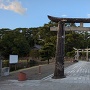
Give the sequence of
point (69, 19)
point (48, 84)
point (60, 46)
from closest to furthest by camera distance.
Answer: point (48, 84) < point (60, 46) < point (69, 19)

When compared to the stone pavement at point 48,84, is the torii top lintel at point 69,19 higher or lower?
higher

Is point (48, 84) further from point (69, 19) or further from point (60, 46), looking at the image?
point (69, 19)

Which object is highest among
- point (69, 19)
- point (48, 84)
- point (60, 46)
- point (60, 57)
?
point (69, 19)

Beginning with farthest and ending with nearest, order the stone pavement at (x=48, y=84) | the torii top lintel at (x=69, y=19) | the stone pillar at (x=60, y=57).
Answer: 1. the torii top lintel at (x=69, y=19)
2. the stone pillar at (x=60, y=57)
3. the stone pavement at (x=48, y=84)

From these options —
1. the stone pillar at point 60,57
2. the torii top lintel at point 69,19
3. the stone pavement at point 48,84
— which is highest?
the torii top lintel at point 69,19

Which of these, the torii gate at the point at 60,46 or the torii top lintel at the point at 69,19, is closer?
the torii gate at the point at 60,46

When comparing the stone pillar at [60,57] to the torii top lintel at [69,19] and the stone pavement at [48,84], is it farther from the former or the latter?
the stone pavement at [48,84]

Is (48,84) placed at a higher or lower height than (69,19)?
lower

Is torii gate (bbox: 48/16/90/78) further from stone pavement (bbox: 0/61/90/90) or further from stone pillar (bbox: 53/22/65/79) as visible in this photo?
stone pavement (bbox: 0/61/90/90)

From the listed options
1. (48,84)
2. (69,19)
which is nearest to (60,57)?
(69,19)

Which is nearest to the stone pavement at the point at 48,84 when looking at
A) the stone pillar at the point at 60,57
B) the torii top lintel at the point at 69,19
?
the stone pillar at the point at 60,57

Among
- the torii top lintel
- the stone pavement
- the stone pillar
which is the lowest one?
the stone pavement

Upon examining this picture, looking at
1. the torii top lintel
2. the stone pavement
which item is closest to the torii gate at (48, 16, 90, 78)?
the torii top lintel

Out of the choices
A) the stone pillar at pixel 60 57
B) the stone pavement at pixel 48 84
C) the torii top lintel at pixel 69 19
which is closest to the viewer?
the stone pavement at pixel 48 84
